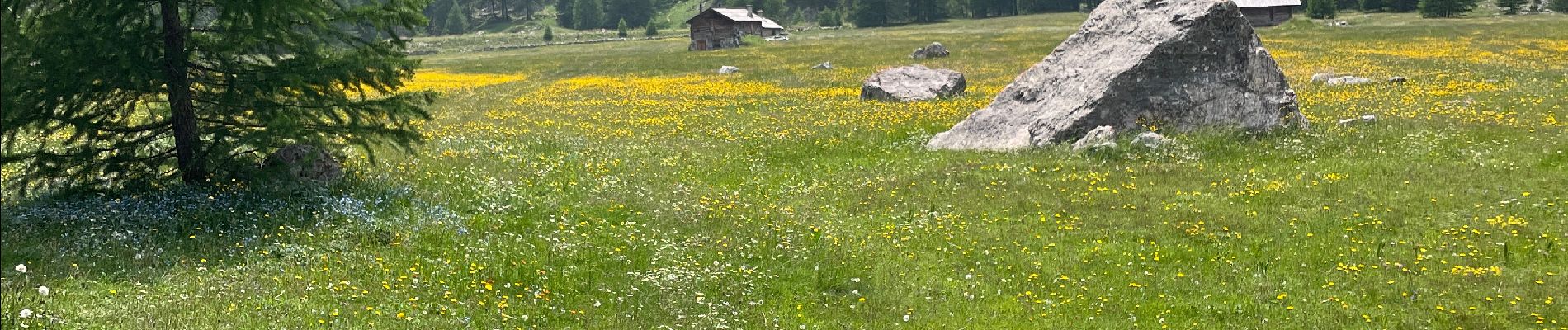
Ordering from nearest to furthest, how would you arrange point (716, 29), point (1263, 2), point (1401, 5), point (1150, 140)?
point (1150, 140) < point (1263, 2) < point (716, 29) < point (1401, 5)

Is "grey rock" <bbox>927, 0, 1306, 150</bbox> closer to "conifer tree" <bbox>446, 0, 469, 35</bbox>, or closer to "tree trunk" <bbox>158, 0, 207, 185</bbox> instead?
"tree trunk" <bbox>158, 0, 207, 185</bbox>

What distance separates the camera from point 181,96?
13.7 metres

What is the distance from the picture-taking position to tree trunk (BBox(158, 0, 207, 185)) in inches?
531

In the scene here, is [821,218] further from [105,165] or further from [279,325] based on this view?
[105,165]

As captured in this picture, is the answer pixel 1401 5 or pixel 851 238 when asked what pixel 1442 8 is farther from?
pixel 851 238

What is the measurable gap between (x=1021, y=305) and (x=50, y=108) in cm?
1156

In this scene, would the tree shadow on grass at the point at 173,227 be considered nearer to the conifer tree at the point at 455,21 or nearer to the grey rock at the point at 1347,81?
the grey rock at the point at 1347,81

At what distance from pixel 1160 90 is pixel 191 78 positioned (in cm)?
1820

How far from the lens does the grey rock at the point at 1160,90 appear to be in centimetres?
2219

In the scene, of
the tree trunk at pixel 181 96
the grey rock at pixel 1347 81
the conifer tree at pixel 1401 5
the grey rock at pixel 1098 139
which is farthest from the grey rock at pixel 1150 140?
the conifer tree at pixel 1401 5

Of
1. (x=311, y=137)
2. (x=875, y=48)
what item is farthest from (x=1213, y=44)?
(x=875, y=48)

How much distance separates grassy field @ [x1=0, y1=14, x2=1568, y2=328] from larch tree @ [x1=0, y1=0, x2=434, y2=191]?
0.73 m

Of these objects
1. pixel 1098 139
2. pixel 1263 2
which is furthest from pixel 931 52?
pixel 1263 2

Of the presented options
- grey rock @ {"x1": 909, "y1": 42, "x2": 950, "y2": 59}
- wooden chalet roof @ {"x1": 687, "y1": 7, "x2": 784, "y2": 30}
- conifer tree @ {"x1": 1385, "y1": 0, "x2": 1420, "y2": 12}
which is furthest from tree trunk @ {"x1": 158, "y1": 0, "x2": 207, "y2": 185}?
conifer tree @ {"x1": 1385, "y1": 0, "x2": 1420, "y2": 12}
